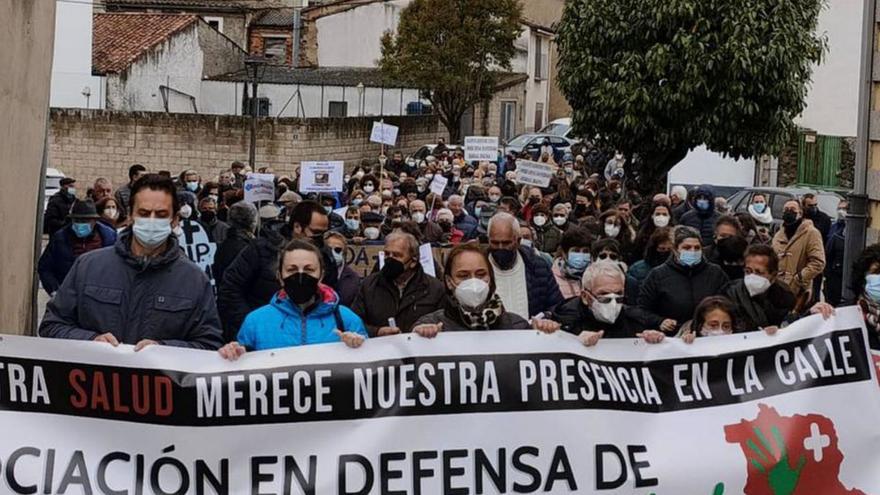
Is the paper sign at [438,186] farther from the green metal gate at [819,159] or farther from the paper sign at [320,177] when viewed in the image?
the green metal gate at [819,159]

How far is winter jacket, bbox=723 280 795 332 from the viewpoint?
865 cm

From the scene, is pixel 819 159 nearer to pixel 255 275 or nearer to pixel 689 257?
pixel 689 257

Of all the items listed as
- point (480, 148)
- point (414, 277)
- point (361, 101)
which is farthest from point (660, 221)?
point (361, 101)

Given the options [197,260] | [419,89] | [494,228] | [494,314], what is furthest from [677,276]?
[419,89]

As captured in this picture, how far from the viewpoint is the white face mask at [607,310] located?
24.3 ft

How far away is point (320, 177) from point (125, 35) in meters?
32.3

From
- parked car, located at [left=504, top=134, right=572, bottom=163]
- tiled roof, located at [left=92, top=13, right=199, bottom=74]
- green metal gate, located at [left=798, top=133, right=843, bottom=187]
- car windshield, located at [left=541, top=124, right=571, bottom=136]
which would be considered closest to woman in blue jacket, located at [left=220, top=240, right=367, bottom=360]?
green metal gate, located at [left=798, top=133, right=843, bottom=187]

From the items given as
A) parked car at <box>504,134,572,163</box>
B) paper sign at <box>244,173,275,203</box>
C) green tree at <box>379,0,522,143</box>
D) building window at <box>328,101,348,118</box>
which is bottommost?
paper sign at <box>244,173,275,203</box>

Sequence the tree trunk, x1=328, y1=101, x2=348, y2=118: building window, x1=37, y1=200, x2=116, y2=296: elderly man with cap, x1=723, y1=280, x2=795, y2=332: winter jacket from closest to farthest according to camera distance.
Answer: x1=723, y1=280, x2=795, y2=332: winter jacket < x1=37, y1=200, x2=116, y2=296: elderly man with cap < the tree trunk < x1=328, y1=101, x2=348, y2=118: building window

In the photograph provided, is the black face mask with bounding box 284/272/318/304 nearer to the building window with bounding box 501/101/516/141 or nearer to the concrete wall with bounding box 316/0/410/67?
the building window with bounding box 501/101/516/141

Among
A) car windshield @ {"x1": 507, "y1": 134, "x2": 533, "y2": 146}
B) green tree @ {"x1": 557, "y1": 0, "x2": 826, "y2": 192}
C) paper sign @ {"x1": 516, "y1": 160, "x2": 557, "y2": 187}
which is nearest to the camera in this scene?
paper sign @ {"x1": 516, "y1": 160, "x2": 557, "y2": 187}

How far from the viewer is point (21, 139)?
388 inches

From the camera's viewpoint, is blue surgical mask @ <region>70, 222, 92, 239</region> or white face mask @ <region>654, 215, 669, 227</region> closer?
blue surgical mask @ <region>70, 222, 92, 239</region>

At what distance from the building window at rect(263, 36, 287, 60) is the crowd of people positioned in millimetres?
45261
